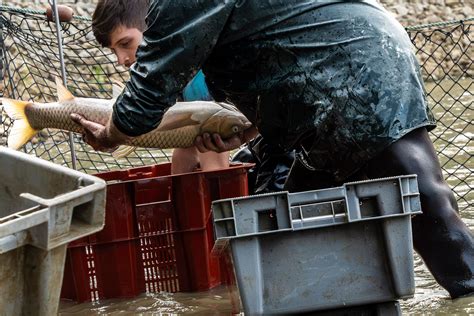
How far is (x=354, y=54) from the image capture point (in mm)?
4156

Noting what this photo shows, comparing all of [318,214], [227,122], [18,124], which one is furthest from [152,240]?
[318,214]

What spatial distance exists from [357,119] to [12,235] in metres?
1.68

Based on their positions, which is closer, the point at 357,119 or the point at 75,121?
the point at 357,119

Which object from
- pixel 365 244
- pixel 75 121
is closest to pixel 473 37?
pixel 75 121

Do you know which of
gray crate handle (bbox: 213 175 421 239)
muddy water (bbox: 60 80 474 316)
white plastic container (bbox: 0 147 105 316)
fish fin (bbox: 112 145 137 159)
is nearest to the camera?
white plastic container (bbox: 0 147 105 316)

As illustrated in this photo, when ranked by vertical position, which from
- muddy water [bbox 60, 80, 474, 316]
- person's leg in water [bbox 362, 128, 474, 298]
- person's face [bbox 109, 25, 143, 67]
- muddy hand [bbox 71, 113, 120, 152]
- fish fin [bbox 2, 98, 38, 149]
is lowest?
muddy water [bbox 60, 80, 474, 316]

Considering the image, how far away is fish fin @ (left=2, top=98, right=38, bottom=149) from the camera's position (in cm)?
552

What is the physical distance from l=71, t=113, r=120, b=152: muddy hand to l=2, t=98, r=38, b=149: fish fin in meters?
0.44

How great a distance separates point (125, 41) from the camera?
549cm

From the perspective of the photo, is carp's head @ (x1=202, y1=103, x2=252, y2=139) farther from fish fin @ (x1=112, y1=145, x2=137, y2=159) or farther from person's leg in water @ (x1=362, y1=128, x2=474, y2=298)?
person's leg in water @ (x1=362, y1=128, x2=474, y2=298)

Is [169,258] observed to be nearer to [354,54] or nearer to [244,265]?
[354,54]

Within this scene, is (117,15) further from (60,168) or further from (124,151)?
(60,168)

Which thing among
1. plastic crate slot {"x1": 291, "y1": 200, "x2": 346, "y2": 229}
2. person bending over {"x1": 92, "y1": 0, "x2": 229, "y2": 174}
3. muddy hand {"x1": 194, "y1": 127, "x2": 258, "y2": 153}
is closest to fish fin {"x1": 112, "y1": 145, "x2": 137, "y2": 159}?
person bending over {"x1": 92, "y1": 0, "x2": 229, "y2": 174}

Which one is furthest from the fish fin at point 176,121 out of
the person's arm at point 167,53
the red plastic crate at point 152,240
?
the person's arm at point 167,53
